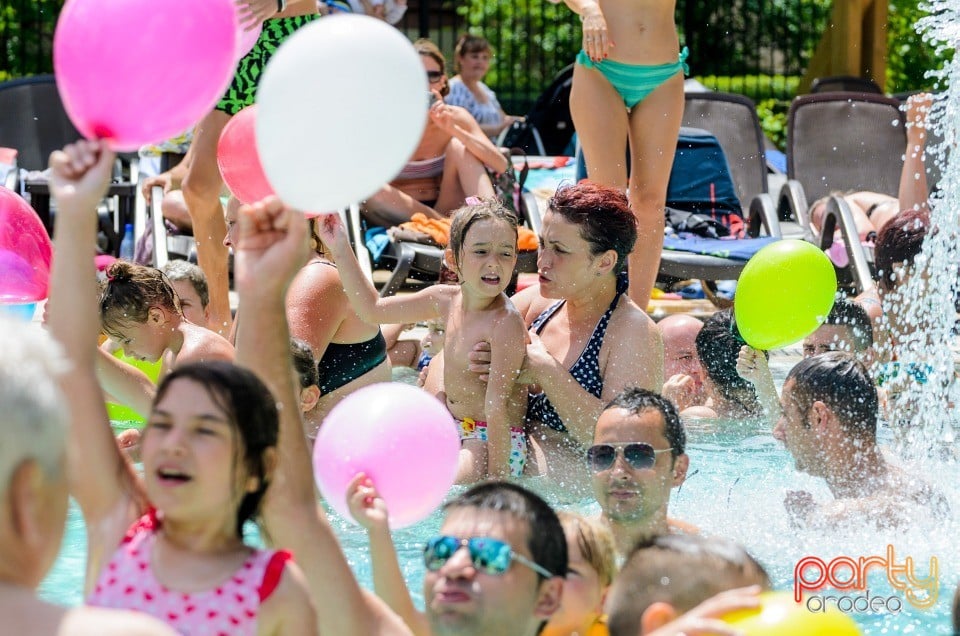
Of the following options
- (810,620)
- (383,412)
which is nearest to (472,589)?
(383,412)

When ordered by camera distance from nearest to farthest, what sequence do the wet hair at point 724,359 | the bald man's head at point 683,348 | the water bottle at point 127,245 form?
the wet hair at point 724,359
the bald man's head at point 683,348
the water bottle at point 127,245

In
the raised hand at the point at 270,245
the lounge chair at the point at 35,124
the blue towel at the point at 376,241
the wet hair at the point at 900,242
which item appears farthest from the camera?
the lounge chair at the point at 35,124

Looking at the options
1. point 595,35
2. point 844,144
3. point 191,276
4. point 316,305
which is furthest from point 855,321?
point 844,144

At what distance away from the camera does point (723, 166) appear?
9703mm

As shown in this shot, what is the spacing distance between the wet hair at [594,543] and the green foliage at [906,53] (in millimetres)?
13460

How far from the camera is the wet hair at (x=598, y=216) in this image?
4719 mm

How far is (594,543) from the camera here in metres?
2.97

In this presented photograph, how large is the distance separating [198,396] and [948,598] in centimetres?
246

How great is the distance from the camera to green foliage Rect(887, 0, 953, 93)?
15.5 metres

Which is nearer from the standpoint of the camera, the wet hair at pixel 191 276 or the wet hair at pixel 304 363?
the wet hair at pixel 304 363

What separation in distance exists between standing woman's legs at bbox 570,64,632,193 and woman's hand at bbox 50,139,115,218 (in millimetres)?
3481

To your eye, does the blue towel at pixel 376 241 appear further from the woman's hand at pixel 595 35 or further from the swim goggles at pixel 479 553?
the swim goggles at pixel 479 553

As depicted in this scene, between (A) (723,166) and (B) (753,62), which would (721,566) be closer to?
(A) (723,166)

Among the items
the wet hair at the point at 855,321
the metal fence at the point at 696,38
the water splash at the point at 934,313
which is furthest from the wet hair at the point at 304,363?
the metal fence at the point at 696,38
